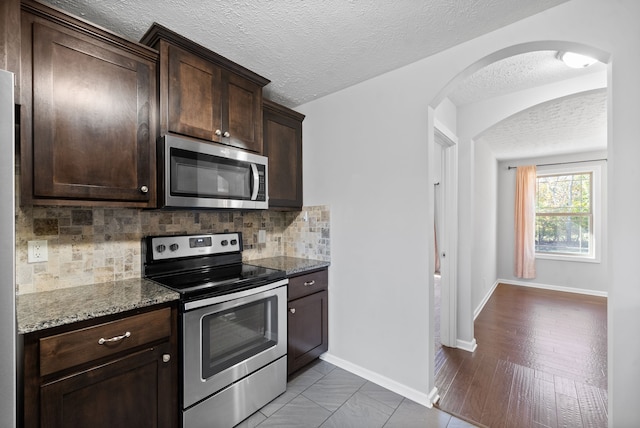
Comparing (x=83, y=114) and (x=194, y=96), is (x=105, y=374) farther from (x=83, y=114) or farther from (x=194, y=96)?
(x=194, y=96)

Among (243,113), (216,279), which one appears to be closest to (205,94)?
(243,113)

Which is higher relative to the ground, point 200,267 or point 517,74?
point 517,74

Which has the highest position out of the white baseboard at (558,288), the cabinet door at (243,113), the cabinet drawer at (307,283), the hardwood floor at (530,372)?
the cabinet door at (243,113)

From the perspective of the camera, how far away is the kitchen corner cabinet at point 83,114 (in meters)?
1.22

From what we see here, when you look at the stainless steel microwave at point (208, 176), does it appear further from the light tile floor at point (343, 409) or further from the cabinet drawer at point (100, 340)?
the light tile floor at point (343, 409)

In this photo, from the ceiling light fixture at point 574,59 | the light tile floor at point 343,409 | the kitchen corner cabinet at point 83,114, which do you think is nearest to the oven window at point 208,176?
the kitchen corner cabinet at point 83,114

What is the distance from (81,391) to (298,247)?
1.77 m

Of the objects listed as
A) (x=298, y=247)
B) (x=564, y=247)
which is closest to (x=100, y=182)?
(x=298, y=247)

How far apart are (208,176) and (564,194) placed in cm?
629

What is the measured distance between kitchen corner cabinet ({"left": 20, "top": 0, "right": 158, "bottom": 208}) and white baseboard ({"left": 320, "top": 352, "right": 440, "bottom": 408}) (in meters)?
1.91

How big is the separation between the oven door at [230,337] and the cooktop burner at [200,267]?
6cm

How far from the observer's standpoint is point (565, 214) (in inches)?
200

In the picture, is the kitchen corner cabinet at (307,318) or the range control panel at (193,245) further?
the kitchen corner cabinet at (307,318)

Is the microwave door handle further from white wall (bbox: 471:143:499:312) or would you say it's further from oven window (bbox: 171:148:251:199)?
white wall (bbox: 471:143:499:312)
